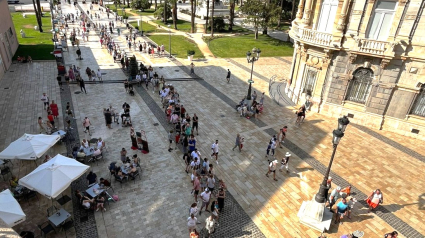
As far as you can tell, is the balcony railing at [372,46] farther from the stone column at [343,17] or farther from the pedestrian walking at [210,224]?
the pedestrian walking at [210,224]

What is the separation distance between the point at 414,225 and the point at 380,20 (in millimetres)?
13618

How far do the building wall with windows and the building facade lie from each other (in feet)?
95.5

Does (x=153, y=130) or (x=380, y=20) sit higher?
(x=380, y=20)

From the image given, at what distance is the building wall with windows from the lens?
59.8 ft

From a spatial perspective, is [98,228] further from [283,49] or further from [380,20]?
[283,49]

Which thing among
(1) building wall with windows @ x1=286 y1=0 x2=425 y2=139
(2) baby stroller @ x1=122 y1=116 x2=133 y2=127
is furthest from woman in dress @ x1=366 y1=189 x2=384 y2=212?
(2) baby stroller @ x1=122 y1=116 x2=133 y2=127

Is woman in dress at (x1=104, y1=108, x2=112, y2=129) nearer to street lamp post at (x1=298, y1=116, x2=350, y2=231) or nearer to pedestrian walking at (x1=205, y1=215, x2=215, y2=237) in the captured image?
pedestrian walking at (x1=205, y1=215, x2=215, y2=237)

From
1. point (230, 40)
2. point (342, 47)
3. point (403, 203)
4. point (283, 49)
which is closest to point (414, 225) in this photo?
point (403, 203)

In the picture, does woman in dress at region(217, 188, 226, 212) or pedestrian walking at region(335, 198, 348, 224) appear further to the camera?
woman in dress at region(217, 188, 226, 212)

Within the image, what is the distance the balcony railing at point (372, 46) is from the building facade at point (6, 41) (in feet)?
104

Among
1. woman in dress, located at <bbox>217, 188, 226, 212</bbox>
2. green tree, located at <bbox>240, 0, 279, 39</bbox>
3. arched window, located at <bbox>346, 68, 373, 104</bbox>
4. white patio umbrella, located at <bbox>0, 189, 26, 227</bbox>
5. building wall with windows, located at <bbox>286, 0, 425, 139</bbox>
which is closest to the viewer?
white patio umbrella, located at <bbox>0, 189, 26, 227</bbox>

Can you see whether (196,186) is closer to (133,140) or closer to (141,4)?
(133,140)

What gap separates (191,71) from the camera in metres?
30.5

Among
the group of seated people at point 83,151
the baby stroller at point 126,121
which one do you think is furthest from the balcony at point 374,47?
the group of seated people at point 83,151
